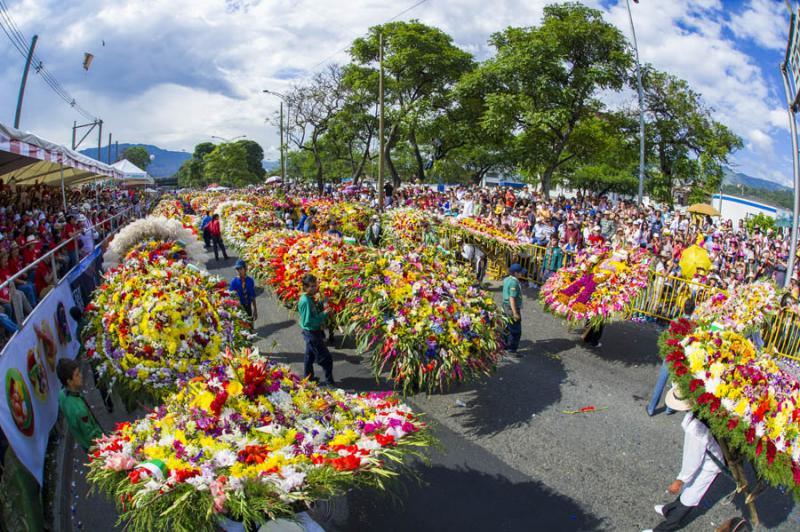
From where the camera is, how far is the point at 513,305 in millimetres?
8312

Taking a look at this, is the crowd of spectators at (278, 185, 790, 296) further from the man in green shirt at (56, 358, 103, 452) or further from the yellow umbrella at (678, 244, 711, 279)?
the man in green shirt at (56, 358, 103, 452)

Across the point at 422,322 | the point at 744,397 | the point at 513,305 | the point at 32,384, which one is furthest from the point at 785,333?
the point at 32,384

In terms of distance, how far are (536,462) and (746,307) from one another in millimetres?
4032

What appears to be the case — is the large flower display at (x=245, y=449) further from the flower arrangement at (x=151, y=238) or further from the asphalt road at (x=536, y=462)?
the flower arrangement at (x=151, y=238)

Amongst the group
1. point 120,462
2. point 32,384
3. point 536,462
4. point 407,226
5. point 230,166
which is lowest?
point 536,462

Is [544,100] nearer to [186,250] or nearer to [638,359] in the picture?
[638,359]

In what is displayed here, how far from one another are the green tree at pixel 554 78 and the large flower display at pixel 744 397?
747 inches

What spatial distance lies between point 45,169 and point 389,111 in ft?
60.1

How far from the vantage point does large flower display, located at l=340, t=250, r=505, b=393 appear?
242 inches

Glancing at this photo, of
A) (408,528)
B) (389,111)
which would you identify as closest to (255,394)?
(408,528)

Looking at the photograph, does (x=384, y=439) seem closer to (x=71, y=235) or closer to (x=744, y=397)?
(x=744, y=397)

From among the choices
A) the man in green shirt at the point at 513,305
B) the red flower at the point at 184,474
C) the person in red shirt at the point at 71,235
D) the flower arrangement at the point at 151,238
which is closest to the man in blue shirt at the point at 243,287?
the flower arrangement at the point at 151,238

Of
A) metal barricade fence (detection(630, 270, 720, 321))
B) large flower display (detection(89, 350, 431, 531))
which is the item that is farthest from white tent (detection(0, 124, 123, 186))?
metal barricade fence (detection(630, 270, 720, 321))

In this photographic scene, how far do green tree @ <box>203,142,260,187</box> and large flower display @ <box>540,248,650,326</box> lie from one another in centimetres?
7750
